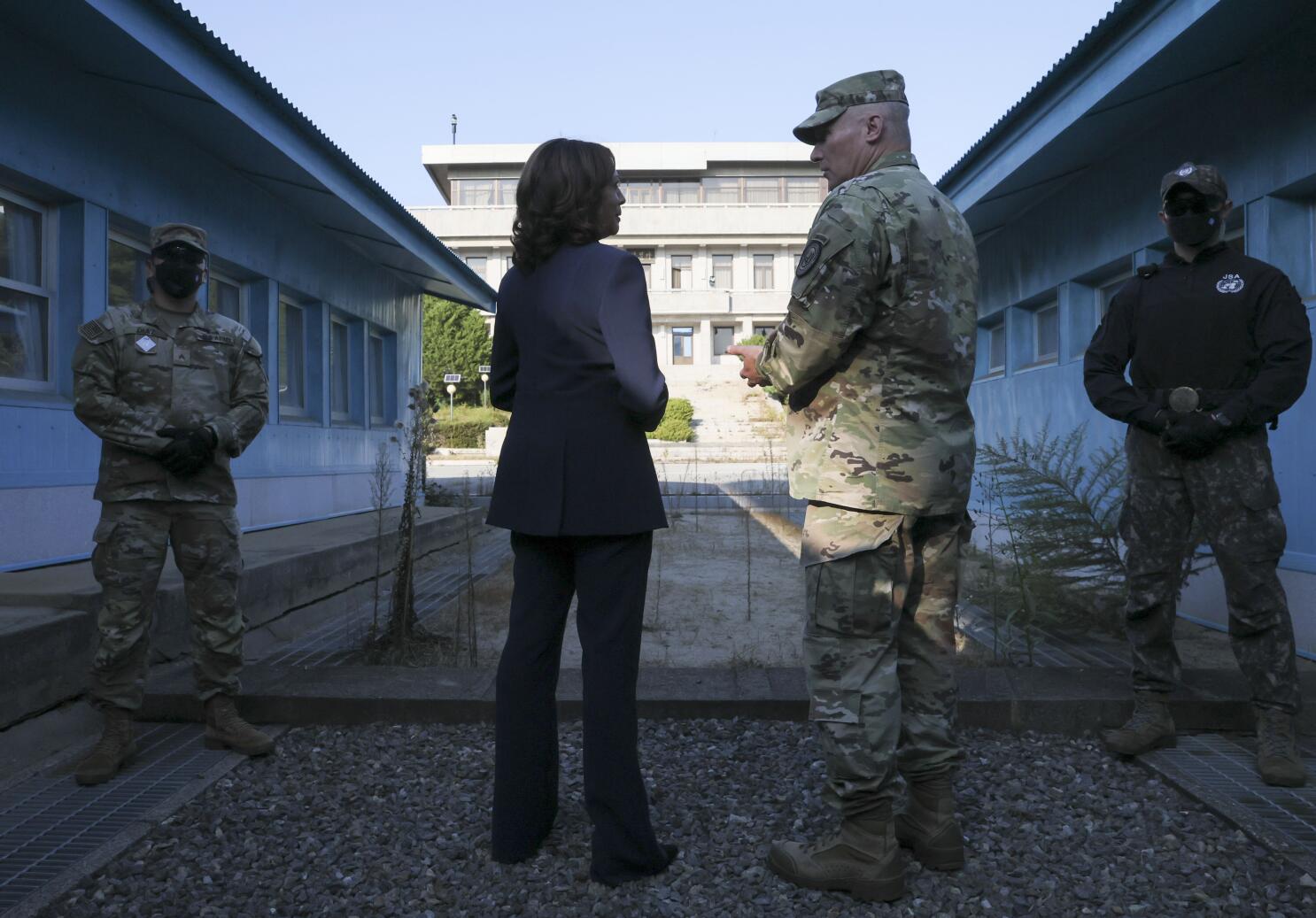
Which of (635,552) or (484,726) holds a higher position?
(635,552)

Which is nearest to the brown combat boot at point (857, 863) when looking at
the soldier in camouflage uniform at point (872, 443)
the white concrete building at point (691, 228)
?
the soldier in camouflage uniform at point (872, 443)

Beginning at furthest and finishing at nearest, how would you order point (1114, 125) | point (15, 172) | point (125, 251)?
point (125, 251) < point (1114, 125) < point (15, 172)

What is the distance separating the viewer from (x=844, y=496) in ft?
8.71

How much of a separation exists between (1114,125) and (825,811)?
5.67m

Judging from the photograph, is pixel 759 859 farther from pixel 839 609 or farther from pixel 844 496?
pixel 844 496

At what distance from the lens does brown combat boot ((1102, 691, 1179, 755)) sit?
12.3ft

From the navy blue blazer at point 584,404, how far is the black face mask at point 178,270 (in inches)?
74.1

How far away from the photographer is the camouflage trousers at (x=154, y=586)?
3.70 meters

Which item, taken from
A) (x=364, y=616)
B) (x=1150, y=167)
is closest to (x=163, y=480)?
(x=364, y=616)

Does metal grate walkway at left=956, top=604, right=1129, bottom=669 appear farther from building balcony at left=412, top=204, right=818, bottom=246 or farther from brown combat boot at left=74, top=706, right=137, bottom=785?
building balcony at left=412, top=204, right=818, bottom=246

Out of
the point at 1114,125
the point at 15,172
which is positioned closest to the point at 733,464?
the point at 1114,125

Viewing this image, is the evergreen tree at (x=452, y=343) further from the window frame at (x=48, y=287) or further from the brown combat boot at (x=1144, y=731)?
the brown combat boot at (x=1144, y=731)

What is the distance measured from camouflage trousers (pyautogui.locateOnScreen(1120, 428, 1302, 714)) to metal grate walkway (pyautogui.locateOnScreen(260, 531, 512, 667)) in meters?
2.98

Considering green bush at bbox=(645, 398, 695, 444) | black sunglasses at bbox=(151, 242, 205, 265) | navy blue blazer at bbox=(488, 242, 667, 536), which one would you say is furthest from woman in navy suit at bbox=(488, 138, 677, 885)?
green bush at bbox=(645, 398, 695, 444)
